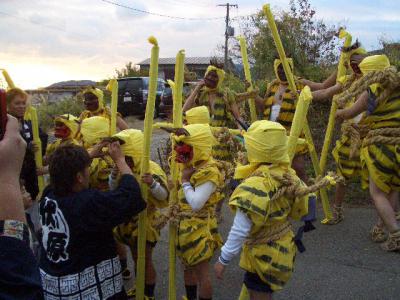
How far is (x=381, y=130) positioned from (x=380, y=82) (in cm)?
51

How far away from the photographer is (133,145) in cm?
347

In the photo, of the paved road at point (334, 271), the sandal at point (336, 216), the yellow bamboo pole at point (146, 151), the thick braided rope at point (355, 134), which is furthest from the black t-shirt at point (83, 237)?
the sandal at point (336, 216)

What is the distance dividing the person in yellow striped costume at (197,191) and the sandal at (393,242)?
210 cm

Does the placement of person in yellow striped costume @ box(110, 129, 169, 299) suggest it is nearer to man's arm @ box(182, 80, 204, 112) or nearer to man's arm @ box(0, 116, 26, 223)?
man's arm @ box(0, 116, 26, 223)

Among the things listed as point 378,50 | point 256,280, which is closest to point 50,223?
point 256,280

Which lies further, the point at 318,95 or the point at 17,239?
the point at 318,95

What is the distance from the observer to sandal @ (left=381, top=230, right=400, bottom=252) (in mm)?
4469

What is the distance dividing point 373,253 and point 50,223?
3.31 metres

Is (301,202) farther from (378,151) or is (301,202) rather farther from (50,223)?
(378,151)

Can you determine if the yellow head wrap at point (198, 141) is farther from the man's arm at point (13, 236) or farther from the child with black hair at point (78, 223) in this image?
the man's arm at point (13, 236)

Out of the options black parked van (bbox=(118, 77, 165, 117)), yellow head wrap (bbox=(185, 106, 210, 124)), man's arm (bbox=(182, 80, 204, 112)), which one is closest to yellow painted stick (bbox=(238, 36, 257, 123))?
man's arm (bbox=(182, 80, 204, 112))

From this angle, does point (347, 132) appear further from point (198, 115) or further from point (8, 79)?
point (8, 79)

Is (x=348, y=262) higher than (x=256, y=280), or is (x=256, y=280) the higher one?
(x=256, y=280)

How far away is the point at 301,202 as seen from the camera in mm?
2826
